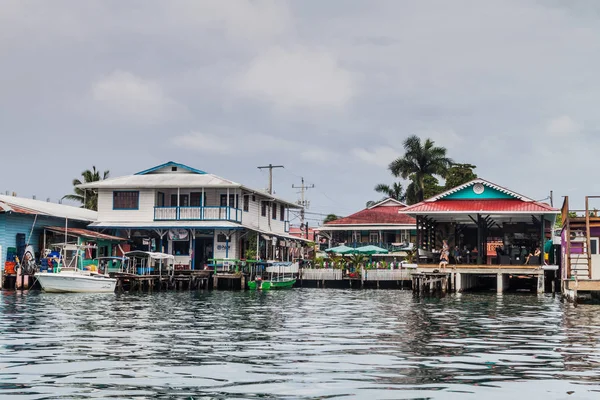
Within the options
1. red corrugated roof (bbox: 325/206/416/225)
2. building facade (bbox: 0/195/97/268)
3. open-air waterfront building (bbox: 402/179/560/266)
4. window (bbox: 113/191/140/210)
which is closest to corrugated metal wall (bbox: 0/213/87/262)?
building facade (bbox: 0/195/97/268)

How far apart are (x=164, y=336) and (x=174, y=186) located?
32.7m

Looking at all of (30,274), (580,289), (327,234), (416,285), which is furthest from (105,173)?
(580,289)

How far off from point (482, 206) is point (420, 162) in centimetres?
3246

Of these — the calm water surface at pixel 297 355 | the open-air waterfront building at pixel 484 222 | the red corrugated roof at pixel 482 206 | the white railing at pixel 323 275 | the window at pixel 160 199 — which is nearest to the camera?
the calm water surface at pixel 297 355

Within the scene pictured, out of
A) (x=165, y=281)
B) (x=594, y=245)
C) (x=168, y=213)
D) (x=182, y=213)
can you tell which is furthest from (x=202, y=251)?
(x=594, y=245)

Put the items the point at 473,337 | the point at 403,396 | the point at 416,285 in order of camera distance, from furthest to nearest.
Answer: the point at 416,285
the point at 473,337
the point at 403,396

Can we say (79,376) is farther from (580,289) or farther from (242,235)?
(242,235)

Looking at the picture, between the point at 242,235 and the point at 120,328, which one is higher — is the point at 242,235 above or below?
above

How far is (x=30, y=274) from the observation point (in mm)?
41344

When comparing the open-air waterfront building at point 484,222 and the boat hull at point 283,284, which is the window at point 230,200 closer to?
the boat hull at point 283,284

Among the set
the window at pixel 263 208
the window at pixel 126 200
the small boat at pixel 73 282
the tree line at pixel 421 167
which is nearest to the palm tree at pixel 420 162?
the tree line at pixel 421 167

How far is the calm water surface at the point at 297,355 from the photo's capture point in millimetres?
9719

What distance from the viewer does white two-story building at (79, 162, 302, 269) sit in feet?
159

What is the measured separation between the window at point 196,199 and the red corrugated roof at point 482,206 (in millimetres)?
14825
